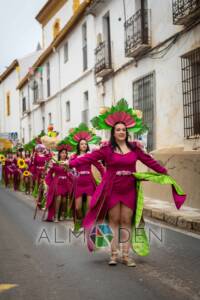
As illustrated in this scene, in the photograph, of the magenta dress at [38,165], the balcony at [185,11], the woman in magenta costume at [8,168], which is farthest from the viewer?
the woman in magenta costume at [8,168]

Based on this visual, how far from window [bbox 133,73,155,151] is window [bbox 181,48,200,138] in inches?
97.3

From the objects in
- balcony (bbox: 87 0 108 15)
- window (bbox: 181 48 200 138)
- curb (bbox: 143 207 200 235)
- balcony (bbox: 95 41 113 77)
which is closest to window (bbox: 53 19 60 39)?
balcony (bbox: 87 0 108 15)

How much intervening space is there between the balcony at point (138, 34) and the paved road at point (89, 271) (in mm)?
8246

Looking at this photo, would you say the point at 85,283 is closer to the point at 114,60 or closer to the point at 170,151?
the point at 170,151

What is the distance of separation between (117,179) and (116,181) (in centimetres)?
3

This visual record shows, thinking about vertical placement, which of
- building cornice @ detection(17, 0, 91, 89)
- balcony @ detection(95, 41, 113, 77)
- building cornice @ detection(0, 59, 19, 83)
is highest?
building cornice @ detection(0, 59, 19, 83)

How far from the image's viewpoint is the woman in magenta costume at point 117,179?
23.2 feet

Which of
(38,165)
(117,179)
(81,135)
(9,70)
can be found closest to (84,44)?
(38,165)

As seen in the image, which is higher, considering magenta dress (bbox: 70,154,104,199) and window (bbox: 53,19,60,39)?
window (bbox: 53,19,60,39)

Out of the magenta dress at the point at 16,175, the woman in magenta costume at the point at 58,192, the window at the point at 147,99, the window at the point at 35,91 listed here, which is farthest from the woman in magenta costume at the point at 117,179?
the window at the point at 35,91

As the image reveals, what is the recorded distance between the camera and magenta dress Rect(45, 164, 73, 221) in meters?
12.1

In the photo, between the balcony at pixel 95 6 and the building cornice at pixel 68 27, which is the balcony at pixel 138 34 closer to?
the balcony at pixel 95 6

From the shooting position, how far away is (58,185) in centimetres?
1215

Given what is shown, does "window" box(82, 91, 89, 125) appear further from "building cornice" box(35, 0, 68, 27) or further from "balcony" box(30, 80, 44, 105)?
"balcony" box(30, 80, 44, 105)
